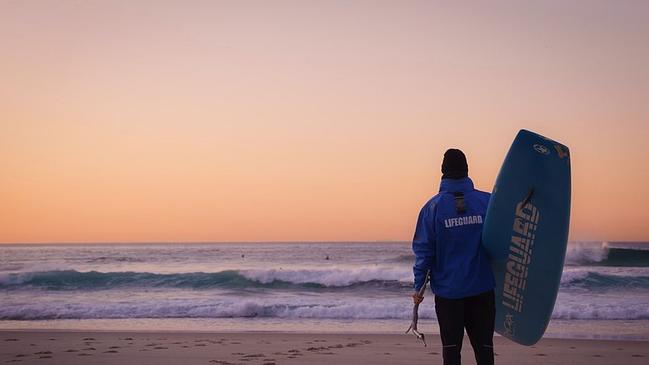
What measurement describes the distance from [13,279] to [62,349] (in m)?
15.5

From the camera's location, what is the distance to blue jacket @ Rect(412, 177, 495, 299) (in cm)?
356

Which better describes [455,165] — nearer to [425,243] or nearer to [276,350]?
[425,243]

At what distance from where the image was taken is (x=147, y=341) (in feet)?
27.6

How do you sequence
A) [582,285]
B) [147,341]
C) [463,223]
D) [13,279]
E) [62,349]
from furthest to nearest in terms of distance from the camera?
1. [13,279]
2. [582,285]
3. [147,341]
4. [62,349]
5. [463,223]

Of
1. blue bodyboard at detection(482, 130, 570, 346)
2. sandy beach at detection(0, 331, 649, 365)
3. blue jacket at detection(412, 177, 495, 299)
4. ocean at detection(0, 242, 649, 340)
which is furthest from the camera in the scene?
ocean at detection(0, 242, 649, 340)

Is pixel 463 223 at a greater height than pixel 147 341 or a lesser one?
greater

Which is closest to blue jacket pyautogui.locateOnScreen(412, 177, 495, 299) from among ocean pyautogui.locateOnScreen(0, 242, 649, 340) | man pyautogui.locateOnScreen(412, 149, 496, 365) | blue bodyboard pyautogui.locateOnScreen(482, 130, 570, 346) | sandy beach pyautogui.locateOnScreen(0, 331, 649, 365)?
man pyautogui.locateOnScreen(412, 149, 496, 365)

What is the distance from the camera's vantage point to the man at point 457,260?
3.56 m

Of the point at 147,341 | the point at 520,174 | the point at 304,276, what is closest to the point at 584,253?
the point at 304,276

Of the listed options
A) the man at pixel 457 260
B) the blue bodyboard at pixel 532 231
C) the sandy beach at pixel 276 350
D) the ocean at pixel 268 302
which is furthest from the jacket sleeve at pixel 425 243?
the ocean at pixel 268 302

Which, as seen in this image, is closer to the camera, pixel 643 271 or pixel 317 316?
pixel 317 316

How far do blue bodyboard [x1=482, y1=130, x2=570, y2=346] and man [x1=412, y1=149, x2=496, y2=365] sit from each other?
35cm

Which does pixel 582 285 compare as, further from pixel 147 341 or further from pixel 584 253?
pixel 147 341

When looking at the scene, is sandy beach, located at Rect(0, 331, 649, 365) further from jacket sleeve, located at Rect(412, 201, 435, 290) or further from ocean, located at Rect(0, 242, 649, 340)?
jacket sleeve, located at Rect(412, 201, 435, 290)
